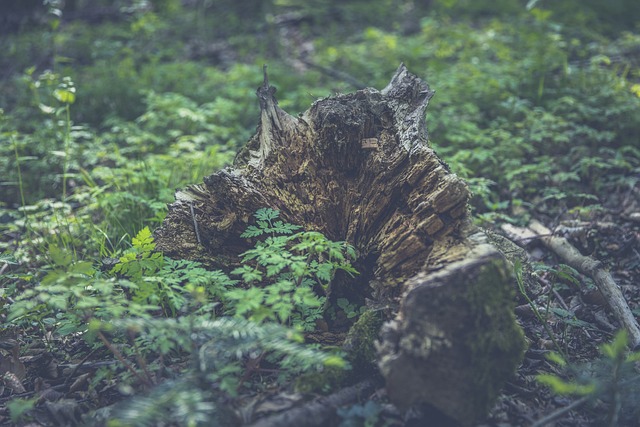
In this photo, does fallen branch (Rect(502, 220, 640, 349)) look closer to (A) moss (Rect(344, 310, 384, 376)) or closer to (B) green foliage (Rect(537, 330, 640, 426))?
(B) green foliage (Rect(537, 330, 640, 426))

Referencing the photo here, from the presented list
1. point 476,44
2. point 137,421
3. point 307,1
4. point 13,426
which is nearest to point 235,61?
point 307,1

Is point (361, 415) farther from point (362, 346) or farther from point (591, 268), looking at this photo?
point (591, 268)

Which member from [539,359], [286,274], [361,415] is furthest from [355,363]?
[539,359]

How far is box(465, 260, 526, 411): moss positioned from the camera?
222cm

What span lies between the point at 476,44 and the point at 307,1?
4163 mm

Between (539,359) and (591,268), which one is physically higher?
(591,268)

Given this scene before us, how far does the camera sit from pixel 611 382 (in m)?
2.19

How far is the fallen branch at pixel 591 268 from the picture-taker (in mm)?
2929

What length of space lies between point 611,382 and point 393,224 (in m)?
1.30

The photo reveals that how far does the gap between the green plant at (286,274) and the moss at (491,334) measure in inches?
27.2

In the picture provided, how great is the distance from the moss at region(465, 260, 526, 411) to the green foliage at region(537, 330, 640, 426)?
0.18m

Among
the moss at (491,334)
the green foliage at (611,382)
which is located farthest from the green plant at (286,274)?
the green foliage at (611,382)

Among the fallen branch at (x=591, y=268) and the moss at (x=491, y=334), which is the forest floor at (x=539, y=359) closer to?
the fallen branch at (x=591, y=268)

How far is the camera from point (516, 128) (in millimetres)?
5242
